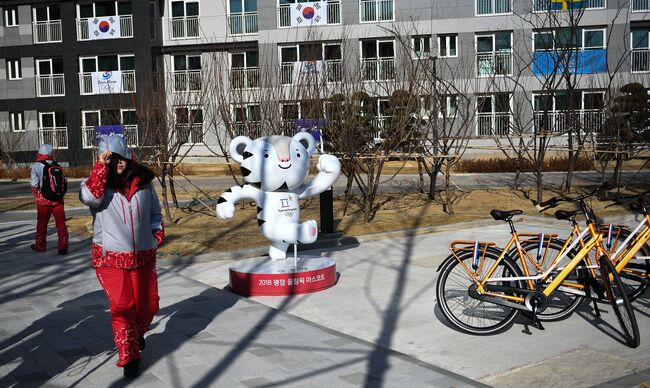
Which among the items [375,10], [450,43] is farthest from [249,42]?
[450,43]

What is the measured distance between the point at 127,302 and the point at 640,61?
36.9 meters

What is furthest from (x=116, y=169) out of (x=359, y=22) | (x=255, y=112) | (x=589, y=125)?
(x=359, y=22)

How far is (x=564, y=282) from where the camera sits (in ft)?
23.3

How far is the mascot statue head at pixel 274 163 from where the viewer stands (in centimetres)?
949

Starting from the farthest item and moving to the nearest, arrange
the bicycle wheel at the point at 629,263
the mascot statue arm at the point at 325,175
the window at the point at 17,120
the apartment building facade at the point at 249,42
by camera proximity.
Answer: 1. the window at the point at 17,120
2. the apartment building facade at the point at 249,42
3. the mascot statue arm at the point at 325,175
4. the bicycle wheel at the point at 629,263

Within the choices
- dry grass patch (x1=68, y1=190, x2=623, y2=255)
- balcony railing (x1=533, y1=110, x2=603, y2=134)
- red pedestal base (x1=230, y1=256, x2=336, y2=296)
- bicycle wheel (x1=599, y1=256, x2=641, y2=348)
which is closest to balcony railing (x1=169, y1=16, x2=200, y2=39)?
balcony railing (x1=533, y1=110, x2=603, y2=134)

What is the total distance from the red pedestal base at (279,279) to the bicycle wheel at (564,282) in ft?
9.12

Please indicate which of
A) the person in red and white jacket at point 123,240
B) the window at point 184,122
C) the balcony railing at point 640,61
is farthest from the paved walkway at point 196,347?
the balcony railing at point 640,61

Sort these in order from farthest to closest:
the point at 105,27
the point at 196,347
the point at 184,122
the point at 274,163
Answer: the point at 105,27 → the point at 184,122 → the point at 274,163 → the point at 196,347

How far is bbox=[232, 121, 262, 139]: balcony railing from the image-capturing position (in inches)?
727

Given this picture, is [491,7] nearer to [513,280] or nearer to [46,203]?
[46,203]

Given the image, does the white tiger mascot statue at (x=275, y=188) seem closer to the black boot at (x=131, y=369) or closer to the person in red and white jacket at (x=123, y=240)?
the person in red and white jacket at (x=123, y=240)

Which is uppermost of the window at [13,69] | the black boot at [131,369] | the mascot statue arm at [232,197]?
the window at [13,69]

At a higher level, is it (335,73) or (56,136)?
(335,73)
